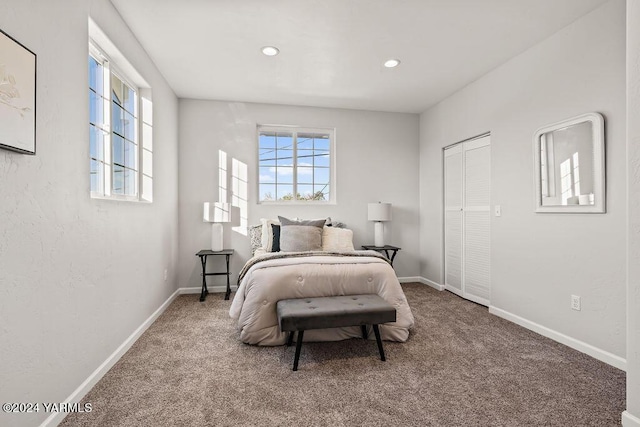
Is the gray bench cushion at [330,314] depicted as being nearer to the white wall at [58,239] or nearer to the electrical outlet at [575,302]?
the white wall at [58,239]

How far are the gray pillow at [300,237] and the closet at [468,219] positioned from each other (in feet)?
6.19

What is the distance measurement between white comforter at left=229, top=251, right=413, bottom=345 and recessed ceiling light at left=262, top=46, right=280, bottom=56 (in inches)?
80.0

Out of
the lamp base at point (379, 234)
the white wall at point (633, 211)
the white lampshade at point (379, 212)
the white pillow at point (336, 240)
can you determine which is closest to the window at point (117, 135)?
the white pillow at point (336, 240)

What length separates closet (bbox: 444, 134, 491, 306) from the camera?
3715mm

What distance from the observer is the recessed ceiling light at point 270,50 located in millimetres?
3020

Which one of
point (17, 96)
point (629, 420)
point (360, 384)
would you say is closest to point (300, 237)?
point (360, 384)

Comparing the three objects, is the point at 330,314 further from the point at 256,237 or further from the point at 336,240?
the point at 256,237

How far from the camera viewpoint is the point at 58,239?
1672mm

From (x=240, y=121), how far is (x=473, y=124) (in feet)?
10.2

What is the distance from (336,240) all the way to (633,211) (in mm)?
2798

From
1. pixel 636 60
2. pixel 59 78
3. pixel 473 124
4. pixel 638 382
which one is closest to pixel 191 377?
pixel 59 78

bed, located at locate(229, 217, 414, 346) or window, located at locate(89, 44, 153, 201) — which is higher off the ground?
window, located at locate(89, 44, 153, 201)

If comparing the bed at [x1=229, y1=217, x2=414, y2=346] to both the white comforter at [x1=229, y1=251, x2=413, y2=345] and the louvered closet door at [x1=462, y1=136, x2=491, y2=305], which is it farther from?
the louvered closet door at [x1=462, y1=136, x2=491, y2=305]

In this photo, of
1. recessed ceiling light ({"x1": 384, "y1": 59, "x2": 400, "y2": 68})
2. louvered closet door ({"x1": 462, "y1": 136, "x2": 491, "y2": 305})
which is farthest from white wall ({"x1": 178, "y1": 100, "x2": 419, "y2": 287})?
recessed ceiling light ({"x1": 384, "y1": 59, "x2": 400, "y2": 68})
